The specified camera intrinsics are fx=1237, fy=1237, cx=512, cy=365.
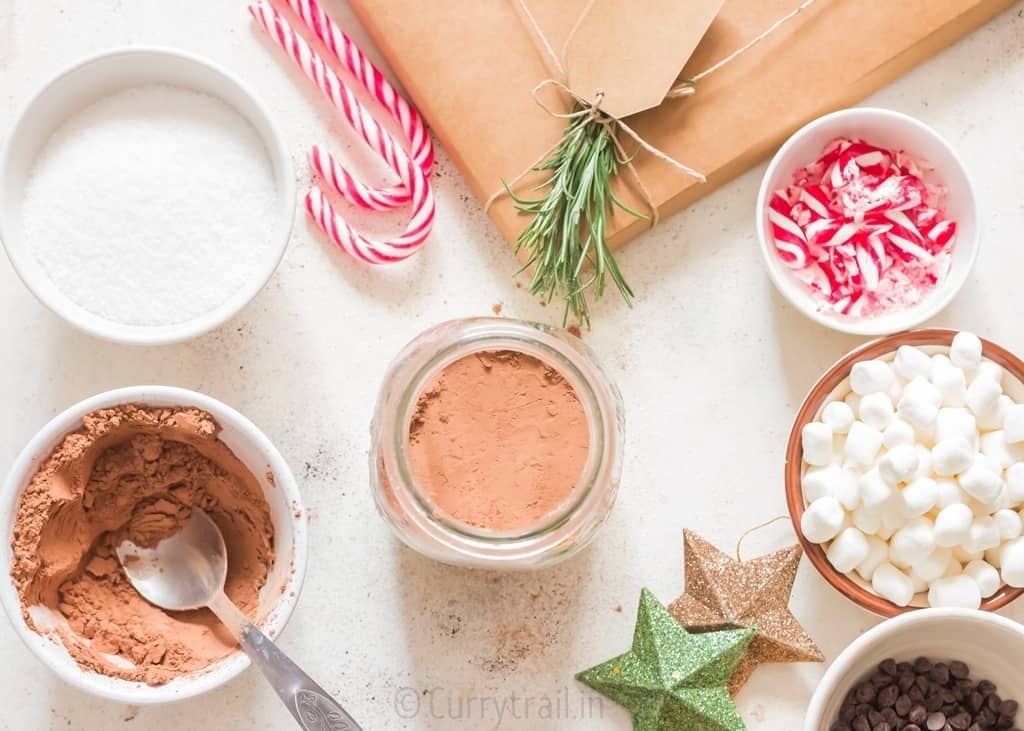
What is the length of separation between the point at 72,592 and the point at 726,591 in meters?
0.81

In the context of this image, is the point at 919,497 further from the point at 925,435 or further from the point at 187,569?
the point at 187,569

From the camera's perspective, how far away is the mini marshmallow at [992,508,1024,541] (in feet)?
4.91

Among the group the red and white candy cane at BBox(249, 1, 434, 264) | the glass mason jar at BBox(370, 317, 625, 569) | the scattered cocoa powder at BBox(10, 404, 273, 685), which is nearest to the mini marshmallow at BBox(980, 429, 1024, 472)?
the glass mason jar at BBox(370, 317, 625, 569)

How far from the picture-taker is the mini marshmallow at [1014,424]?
4.89ft

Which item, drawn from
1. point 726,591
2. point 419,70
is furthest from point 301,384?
point 726,591

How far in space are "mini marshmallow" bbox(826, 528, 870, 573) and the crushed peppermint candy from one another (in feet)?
0.94

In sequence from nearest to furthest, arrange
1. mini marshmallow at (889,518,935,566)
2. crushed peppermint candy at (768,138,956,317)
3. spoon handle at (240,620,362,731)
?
1. spoon handle at (240,620,362,731)
2. mini marshmallow at (889,518,935,566)
3. crushed peppermint candy at (768,138,956,317)

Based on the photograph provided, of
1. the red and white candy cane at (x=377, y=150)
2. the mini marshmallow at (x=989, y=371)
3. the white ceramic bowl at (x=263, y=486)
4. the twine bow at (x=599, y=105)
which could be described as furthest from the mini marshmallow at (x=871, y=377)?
the white ceramic bowl at (x=263, y=486)

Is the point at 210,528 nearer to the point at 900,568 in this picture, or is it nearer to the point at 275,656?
the point at 275,656

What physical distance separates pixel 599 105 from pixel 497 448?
469 mm

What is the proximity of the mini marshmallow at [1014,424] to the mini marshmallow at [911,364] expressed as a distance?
0.11 m

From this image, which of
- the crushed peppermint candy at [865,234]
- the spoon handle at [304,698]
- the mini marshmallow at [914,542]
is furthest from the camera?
the crushed peppermint candy at [865,234]

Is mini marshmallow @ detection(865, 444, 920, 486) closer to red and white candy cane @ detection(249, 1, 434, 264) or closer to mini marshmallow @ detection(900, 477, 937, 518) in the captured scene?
mini marshmallow @ detection(900, 477, 937, 518)

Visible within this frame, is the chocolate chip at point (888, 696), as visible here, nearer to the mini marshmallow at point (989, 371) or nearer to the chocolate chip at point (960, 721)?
the chocolate chip at point (960, 721)
